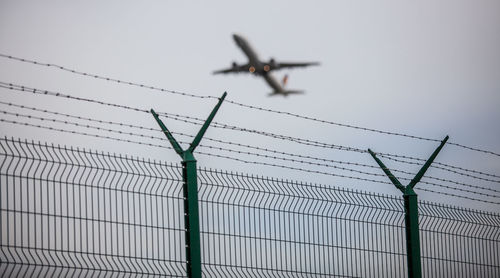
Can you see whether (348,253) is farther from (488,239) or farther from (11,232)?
(11,232)

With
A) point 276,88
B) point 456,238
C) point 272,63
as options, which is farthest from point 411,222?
point 276,88

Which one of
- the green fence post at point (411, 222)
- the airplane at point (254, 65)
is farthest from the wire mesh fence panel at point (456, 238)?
the airplane at point (254, 65)

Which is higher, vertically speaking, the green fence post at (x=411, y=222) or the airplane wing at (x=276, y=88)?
the airplane wing at (x=276, y=88)

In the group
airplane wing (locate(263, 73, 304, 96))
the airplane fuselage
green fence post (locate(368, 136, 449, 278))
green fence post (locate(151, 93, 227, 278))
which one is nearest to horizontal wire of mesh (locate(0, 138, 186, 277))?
green fence post (locate(151, 93, 227, 278))

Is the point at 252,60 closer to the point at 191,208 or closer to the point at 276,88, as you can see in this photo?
the point at 276,88

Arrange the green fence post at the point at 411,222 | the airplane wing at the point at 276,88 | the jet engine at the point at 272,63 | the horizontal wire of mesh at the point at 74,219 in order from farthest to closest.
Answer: the airplane wing at the point at 276,88 < the jet engine at the point at 272,63 < the green fence post at the point at 411,222 < the horizontal wire of mesh at the point at 74,219

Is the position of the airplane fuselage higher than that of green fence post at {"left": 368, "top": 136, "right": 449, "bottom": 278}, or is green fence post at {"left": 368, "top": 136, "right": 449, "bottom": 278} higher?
the airplane fuselage

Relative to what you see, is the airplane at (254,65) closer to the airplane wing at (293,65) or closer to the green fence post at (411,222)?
the airplane wing at (293,65)

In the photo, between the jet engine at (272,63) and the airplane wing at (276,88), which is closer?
the jet engine at (272,63)

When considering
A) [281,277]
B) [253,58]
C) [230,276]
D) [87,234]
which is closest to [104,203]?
[87,234]

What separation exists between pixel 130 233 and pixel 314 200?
2.75m

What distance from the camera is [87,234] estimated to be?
795cm

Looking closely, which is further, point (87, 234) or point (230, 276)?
point (230, 276)

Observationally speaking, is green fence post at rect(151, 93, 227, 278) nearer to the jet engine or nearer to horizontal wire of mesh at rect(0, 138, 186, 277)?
horizontal wire of mesh at rect(0, 138, 186, 277)
